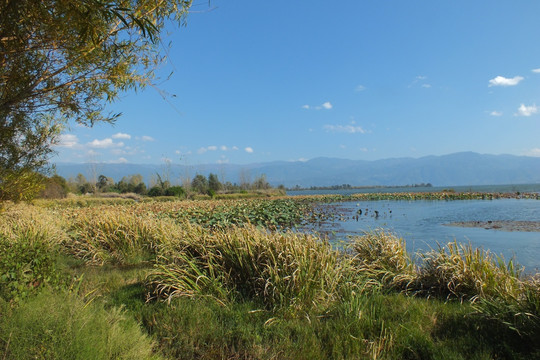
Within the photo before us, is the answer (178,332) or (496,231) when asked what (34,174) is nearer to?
(178,332)

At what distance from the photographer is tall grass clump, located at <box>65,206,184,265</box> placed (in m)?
6.85

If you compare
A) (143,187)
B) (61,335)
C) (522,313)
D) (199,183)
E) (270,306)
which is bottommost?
(270,306)

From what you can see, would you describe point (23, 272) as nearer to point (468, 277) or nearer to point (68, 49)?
point (68, 49)

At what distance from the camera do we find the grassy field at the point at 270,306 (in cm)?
233

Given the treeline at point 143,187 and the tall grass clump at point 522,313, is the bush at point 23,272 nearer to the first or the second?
the tall grass clump at point 522,313

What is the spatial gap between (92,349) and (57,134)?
18.5 ft

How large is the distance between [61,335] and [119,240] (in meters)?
5.63

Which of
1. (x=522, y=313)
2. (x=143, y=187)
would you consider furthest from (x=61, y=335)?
(x=143, y=187)

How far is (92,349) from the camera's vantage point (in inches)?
80.4

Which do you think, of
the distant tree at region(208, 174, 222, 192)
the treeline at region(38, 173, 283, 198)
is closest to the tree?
the treeline at region(38, 173, 283, 198)

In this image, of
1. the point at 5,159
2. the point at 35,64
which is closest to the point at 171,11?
the point at 35,64

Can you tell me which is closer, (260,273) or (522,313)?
(522,313)

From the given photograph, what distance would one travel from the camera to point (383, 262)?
5297 millimetres

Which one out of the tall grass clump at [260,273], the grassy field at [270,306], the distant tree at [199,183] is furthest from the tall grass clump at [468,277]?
the distant tree at [199,183]
